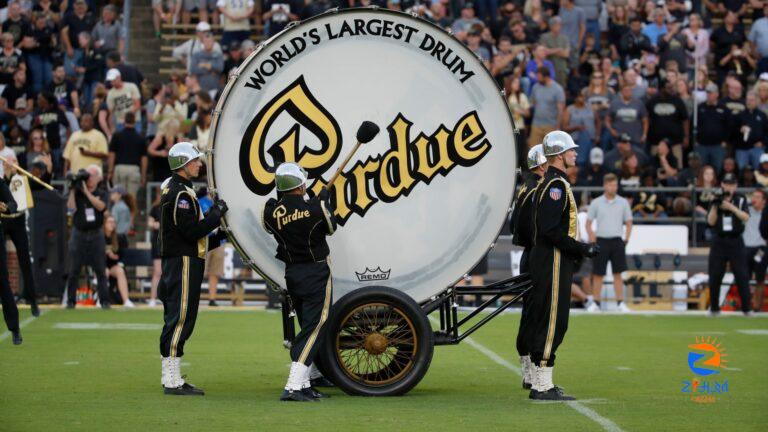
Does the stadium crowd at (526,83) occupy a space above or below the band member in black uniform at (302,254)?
above

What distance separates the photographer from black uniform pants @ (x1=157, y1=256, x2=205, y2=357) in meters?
12.1

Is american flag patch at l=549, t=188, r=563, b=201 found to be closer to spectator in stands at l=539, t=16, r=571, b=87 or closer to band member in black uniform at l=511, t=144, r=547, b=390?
band member in black uniform at l=511, t=144, r=547, b=390

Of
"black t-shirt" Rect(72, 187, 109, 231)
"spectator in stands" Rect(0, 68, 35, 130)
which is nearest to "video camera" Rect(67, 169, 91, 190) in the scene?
"black t-shirt" Rect(72, 187, 109, 231)

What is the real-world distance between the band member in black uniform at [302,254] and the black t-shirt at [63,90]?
56.6ft

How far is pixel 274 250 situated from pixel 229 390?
1389 mm

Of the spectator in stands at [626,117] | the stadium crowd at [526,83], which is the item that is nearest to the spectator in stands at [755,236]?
the stadium crowd at [526,83]

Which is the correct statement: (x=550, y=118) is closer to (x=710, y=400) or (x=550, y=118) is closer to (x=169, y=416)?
(x=710, y=400)

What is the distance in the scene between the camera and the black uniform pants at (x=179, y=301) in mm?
12141

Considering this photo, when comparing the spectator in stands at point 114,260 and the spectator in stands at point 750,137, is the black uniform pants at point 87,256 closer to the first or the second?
the spectator in stands at point 114,260

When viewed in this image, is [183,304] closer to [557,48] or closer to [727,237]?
[727,237]

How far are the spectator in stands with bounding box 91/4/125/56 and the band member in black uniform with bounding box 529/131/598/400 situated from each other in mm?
18697

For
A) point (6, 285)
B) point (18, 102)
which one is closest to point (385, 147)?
point (6, 285)

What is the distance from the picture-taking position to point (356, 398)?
39.1ft

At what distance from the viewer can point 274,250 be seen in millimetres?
12000
